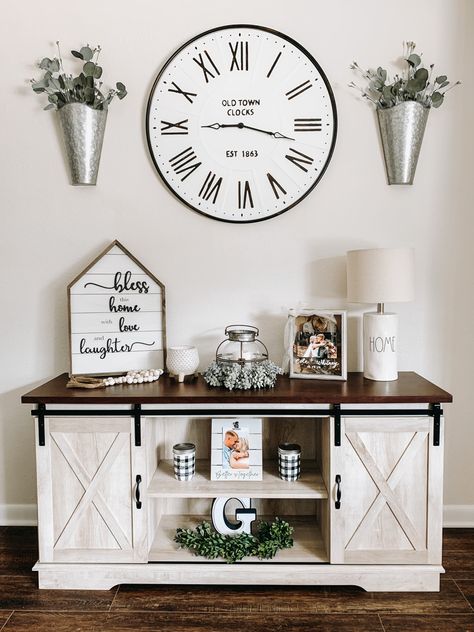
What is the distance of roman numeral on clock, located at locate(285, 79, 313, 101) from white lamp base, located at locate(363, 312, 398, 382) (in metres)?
1.02

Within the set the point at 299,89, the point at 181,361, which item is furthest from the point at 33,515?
the point at 299,89

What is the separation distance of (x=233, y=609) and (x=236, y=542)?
25cm

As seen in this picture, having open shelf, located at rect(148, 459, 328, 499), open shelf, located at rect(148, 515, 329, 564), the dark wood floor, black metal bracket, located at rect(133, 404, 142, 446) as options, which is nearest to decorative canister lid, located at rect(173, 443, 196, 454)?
open shelf, located at rect(148, 459, 328, 499)

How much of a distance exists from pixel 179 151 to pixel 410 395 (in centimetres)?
143

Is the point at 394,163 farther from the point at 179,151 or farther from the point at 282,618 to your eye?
the point at 282,618

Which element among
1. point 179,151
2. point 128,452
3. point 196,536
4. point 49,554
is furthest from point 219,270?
point 49,554

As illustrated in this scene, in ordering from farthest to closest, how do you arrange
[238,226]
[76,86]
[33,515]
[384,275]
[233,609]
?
[33,515]
[238,226]
[76,86]
[384,275]
[233,609]

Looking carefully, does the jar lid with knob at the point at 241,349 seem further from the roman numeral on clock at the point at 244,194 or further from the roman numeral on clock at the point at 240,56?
the roman numeral on clock at the point at 240,56

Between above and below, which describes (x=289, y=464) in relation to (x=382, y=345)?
below

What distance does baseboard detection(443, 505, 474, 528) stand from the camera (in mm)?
2697

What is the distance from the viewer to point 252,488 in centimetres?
225

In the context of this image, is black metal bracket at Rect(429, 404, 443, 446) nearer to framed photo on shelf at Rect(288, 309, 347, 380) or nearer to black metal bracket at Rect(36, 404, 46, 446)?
framed photo on shelf at Rect(288, 309, 347, 380)

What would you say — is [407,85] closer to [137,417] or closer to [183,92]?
[183,92]

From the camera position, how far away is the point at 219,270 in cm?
264
